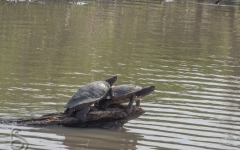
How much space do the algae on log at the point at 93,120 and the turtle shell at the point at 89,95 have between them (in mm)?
262

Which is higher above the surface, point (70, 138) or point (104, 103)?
point (104, 103)

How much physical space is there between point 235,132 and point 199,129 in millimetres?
653

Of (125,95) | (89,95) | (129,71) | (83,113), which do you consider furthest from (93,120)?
(129,71)

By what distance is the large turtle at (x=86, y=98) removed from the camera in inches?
388

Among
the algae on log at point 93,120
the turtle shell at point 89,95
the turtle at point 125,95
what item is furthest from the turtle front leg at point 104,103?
the turtle shell at point 89,95

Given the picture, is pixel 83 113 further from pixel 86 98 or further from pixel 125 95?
pixel 125 95

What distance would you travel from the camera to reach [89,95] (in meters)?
9.98

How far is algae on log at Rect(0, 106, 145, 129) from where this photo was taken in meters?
9.84

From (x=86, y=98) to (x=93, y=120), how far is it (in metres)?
0.45

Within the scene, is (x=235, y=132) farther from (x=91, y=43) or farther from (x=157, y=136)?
(x=91, y=43)

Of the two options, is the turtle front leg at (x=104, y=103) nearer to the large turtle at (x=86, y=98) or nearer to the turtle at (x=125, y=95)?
the turtle at (x=125, y=95)

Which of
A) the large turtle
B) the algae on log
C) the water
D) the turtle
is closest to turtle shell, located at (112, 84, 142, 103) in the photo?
the turtle

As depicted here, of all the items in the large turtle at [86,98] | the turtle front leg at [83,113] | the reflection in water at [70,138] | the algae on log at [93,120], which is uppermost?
the large turtle at [86,98]

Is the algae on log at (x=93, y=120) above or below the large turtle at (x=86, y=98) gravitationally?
below
